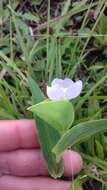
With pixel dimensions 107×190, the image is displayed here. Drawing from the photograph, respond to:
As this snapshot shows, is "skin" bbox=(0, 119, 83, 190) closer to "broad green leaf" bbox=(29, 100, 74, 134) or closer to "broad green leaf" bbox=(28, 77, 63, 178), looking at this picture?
"broad green leaf" bbox=(28, 77, 63, 178)

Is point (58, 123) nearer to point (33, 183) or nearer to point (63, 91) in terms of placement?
point (63, 91)

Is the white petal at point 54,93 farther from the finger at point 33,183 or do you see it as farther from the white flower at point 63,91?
the finger at point 33,183

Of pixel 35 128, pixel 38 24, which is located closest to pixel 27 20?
pixel 38 24

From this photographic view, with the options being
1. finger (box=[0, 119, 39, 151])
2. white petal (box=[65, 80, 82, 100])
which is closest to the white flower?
white petal (box=[65, 80, 82, 100])

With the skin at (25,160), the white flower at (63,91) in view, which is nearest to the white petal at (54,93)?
the white flower at (63,91)

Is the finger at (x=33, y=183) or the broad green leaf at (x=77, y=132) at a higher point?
the broad green leaf at (x=77, y=132)

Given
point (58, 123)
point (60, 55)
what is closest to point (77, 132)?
point (58, 123)

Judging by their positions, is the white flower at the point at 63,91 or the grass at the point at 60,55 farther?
the grass at the point at 60,55
